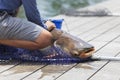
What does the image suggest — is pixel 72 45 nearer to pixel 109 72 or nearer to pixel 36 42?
pixel 36 42

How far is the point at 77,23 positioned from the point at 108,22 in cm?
47

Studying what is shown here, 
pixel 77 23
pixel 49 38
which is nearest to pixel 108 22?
pixel 77 23

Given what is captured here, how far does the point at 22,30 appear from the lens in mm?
4469

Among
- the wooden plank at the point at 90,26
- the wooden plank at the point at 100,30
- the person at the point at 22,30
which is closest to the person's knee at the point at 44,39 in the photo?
the person at the point at 22,30

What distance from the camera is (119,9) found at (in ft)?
27.1

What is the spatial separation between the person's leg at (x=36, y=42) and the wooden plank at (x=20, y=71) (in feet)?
0.59

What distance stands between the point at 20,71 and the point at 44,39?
44 cm

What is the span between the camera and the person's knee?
14.6ft

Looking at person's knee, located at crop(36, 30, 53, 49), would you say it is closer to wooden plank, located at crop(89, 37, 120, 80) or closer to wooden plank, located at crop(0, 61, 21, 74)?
wooden plank, located at crop(0, 61, 21, 74)

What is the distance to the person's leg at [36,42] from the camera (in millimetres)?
4461

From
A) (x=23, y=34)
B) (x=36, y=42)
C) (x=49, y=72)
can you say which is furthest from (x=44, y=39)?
(x=49, y=72)

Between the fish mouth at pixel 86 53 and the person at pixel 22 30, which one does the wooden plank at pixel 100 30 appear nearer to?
the fish mouth at pixel 86 53

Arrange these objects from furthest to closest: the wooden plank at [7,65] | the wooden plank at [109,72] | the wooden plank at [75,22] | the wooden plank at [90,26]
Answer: the wooden plank at [75,22] → the wooden plank at [90,26] → the wooden plank at [7,65] → the wooden plank at [109,72]

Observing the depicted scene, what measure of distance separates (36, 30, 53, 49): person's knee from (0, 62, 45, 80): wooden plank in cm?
20
